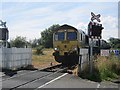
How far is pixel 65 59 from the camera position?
1169 inches

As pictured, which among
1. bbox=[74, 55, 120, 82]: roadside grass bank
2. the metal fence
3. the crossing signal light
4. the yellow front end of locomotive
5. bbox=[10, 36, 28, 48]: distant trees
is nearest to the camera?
bbox=[74, 55, 120, 82]: roadside grass bank

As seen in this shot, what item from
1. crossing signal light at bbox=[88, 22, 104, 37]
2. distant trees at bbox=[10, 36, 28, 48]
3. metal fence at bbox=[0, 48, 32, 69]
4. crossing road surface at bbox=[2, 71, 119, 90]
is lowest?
crossing road surface at bbox=[2, 71, 119, 90]

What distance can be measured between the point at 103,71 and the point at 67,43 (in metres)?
9.47

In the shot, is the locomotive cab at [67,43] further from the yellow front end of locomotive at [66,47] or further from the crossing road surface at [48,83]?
the crossing road surface at [48,83]

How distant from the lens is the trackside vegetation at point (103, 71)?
732 inches

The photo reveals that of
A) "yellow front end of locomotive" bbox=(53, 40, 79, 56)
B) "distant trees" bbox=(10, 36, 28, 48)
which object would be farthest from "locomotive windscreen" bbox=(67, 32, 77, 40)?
"distant trees" bbox=(10, 36, 28, 48)

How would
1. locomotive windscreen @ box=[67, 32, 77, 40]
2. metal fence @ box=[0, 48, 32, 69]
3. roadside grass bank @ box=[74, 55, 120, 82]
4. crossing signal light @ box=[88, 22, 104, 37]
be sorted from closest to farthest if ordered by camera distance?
roadside grass bank @ box=[74, 55, 120, 82], crossing signal light @ box=[88, 22, 104, 37], metal fence @ box=[0, 48, 32, 69], locomotive windscreen @ box=[67, 32, 77, 40]

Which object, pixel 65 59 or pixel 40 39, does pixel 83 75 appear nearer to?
pixel 65 59

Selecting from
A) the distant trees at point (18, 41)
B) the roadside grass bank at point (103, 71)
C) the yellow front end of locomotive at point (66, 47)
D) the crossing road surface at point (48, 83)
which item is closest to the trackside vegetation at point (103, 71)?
the roadside grass bank at point (103, 71)

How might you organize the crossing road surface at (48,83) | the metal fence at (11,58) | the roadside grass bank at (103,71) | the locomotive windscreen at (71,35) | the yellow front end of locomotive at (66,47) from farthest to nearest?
the locomotive windscreen at (71,35)
the yellow front end of locomotive at (66,47)
the metal fence at (11,58)
the roadside grass bank at (103,71)
the crossing road surface at (48,83)

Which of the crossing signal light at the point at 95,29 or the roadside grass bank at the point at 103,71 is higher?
the crossing signal light at the point at 95,29

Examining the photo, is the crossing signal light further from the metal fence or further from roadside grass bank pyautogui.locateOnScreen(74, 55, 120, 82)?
the metal fence

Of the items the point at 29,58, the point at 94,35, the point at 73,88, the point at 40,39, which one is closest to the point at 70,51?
the point at 29,58

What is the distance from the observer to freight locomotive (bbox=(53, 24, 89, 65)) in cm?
2861
